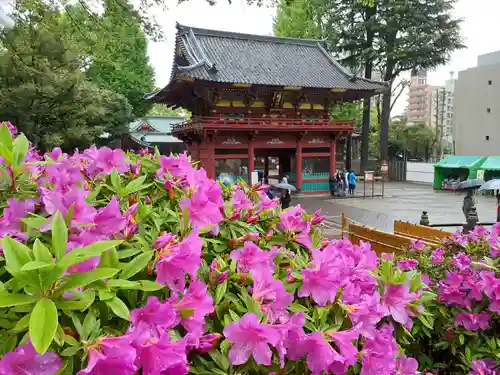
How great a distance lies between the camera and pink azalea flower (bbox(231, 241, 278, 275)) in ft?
4.11

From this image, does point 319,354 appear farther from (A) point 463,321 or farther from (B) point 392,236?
(B) point 392,236

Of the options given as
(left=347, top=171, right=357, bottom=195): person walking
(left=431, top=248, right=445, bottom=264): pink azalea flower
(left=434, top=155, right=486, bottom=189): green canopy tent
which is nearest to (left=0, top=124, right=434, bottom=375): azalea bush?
(left=431, top=248, right=445, bottom=264): pink azalea flower

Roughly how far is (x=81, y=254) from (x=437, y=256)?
8.64ft

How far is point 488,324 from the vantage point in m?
2.31

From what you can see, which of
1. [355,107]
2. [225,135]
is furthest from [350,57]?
[225,135]

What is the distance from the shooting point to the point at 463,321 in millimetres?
2287

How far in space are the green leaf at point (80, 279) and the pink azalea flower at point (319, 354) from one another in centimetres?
60

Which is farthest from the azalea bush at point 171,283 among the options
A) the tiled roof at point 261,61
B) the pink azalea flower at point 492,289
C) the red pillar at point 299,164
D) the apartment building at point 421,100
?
the apartment building at point 421,100

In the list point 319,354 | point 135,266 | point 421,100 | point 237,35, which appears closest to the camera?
point 135,266

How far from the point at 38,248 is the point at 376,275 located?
1161 mm

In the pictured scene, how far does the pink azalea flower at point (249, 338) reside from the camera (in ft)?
3.42

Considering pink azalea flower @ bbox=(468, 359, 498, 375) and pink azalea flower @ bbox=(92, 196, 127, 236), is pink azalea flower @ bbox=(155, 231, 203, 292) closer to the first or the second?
pink azalea flower @ bbox=(92, 196, 127, 236)

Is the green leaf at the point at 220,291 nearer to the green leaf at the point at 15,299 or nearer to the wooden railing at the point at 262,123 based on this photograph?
the green leaf at the point at 15,299

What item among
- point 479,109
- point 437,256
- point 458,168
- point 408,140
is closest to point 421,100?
point 408,140
